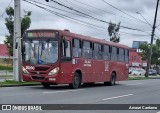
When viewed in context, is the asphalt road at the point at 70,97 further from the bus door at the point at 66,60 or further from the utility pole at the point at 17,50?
the utility pole at the point at 17,50

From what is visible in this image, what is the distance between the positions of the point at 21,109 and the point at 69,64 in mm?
10217

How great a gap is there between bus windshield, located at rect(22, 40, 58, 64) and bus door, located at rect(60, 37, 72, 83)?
45 centimetres

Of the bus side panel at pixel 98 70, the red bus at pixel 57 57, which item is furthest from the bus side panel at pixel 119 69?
the red bus at pixel 57 57

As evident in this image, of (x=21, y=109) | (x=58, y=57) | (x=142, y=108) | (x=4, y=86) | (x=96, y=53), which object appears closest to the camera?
(x=21, y=109)

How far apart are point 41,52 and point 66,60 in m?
1.45

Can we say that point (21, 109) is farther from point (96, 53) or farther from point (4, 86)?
point (96, 53)

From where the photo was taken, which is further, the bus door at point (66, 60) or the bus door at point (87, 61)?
the bus door at point (87, 61)

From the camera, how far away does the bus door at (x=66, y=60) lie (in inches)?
855

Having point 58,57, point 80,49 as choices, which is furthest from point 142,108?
point 80,49

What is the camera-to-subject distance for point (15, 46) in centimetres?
2659

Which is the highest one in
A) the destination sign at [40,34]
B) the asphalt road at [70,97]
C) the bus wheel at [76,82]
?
the destination sign at [40,34]

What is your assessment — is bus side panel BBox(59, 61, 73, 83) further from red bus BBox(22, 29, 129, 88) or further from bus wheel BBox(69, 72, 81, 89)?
bus wheel BBox(69, 72, 81, 89)

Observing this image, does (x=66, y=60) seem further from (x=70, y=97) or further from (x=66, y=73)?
(x=70, y=97)

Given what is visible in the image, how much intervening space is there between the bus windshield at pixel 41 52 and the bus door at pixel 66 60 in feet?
1.47
